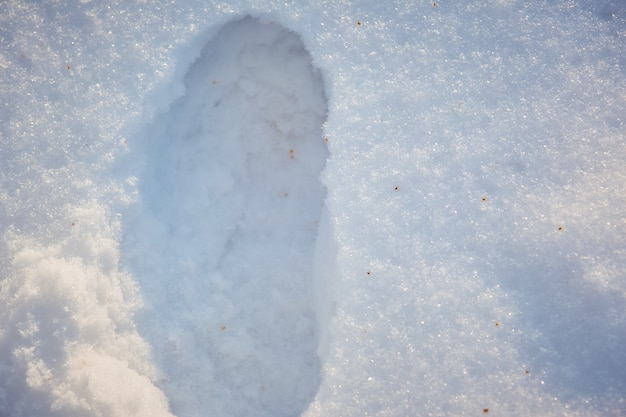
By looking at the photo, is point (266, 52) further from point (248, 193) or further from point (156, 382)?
point (156, 382)

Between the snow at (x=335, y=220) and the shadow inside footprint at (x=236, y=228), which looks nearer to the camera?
the snow at (x=335, y=220)

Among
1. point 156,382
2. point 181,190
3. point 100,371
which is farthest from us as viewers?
point 181,190

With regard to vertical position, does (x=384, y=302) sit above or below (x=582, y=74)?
below

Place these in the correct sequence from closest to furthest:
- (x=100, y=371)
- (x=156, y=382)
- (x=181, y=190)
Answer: (x=100, y=371) < (x=156, y=382) < (x=181, y=190)

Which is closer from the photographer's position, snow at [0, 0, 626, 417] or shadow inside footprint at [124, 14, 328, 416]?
snow at [0, 0, 626, 417]

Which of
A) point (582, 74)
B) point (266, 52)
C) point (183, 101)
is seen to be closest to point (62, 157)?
point (183, 101)

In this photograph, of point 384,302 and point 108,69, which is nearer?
point 384,302
